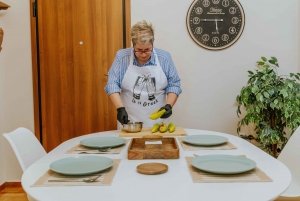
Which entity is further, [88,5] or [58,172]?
[88,5]

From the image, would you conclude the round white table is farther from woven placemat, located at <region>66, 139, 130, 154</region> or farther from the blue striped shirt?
the blue striped shirt

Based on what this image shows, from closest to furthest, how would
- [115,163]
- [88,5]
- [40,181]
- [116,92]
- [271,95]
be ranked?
1. [40,181]
2. [115,163]
3. [116,92]
4. [271,95]
5. [88,5]

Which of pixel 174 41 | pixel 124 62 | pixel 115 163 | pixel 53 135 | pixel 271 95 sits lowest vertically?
pixel 53 135

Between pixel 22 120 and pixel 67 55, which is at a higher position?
pixel 67 55

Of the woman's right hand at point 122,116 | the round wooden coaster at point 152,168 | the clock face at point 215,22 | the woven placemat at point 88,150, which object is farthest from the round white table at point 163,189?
the clock face at point 215,22

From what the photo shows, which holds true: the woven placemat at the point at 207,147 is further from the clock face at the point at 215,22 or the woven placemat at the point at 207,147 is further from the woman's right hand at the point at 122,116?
the clock face at the point at 215,22

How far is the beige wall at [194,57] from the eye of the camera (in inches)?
127

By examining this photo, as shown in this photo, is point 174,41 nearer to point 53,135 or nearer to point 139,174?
point 53,135

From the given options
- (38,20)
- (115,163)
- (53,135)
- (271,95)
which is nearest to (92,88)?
(53,135)

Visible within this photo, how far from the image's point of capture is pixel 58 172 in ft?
3.87

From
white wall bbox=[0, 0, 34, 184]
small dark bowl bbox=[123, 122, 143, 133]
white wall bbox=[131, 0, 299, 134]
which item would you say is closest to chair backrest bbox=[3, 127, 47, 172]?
small dark bowl bbox=[123, 122, 143, 133]

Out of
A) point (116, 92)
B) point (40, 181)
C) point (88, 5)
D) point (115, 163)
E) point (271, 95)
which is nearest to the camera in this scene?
point (40, 181)

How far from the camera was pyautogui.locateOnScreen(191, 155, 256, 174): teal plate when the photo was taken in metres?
1.16

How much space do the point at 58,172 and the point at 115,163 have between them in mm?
262
